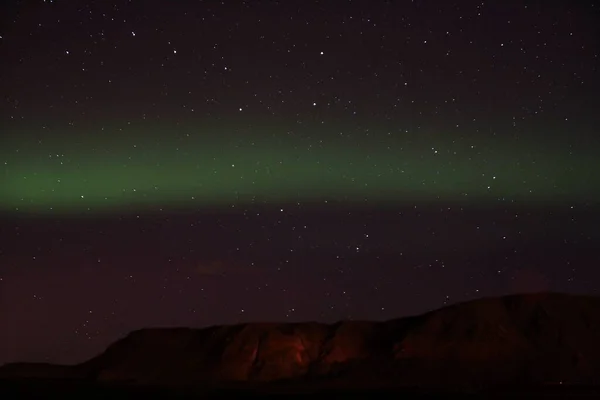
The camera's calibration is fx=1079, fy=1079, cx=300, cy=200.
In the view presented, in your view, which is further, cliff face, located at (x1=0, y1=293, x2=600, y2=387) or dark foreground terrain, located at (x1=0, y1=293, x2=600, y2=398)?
cliff face, located at (x1=0, y1=293, x2=600, y2=387)

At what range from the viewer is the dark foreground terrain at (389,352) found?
96688mm

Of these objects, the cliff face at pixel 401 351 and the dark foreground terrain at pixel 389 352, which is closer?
the dark foreground terrain at pixel 389 352

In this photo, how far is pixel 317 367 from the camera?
4119 inches

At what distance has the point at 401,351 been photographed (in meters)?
107

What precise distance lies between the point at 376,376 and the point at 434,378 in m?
7.09

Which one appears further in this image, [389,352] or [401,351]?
[389,352]

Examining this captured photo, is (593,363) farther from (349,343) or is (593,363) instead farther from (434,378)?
(349,343)

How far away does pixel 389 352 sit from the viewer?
108 metres

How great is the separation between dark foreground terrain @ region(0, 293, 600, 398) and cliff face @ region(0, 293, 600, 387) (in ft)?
0.35

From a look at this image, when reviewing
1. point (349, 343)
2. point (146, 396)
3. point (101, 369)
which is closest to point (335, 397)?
point (146, 396)

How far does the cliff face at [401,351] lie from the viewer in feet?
320

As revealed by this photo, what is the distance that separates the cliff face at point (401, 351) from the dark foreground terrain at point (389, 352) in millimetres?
106

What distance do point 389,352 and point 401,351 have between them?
4.60 ft

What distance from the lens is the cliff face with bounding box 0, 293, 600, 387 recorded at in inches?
3844
